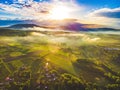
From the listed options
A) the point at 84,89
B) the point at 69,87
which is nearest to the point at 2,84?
the point at 69,87

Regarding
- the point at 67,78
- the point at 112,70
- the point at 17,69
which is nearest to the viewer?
the point at 67,78

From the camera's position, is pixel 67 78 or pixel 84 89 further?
pixel 67 78

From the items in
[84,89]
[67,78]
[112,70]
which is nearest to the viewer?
[84,89]

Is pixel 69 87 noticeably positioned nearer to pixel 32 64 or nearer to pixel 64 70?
pixel 64 70

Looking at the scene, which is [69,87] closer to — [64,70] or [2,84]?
[64,70]

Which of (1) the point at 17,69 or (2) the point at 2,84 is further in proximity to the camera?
(1) the point at 17,69

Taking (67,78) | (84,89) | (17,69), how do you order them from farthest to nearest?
(17,69)
(67,78)
(84,89)

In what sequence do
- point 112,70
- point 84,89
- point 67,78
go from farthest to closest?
point 112,70, point 67,78, point 84,89

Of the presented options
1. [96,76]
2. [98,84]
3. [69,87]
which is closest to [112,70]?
[96,76]

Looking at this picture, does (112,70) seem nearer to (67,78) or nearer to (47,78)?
(67,78)
